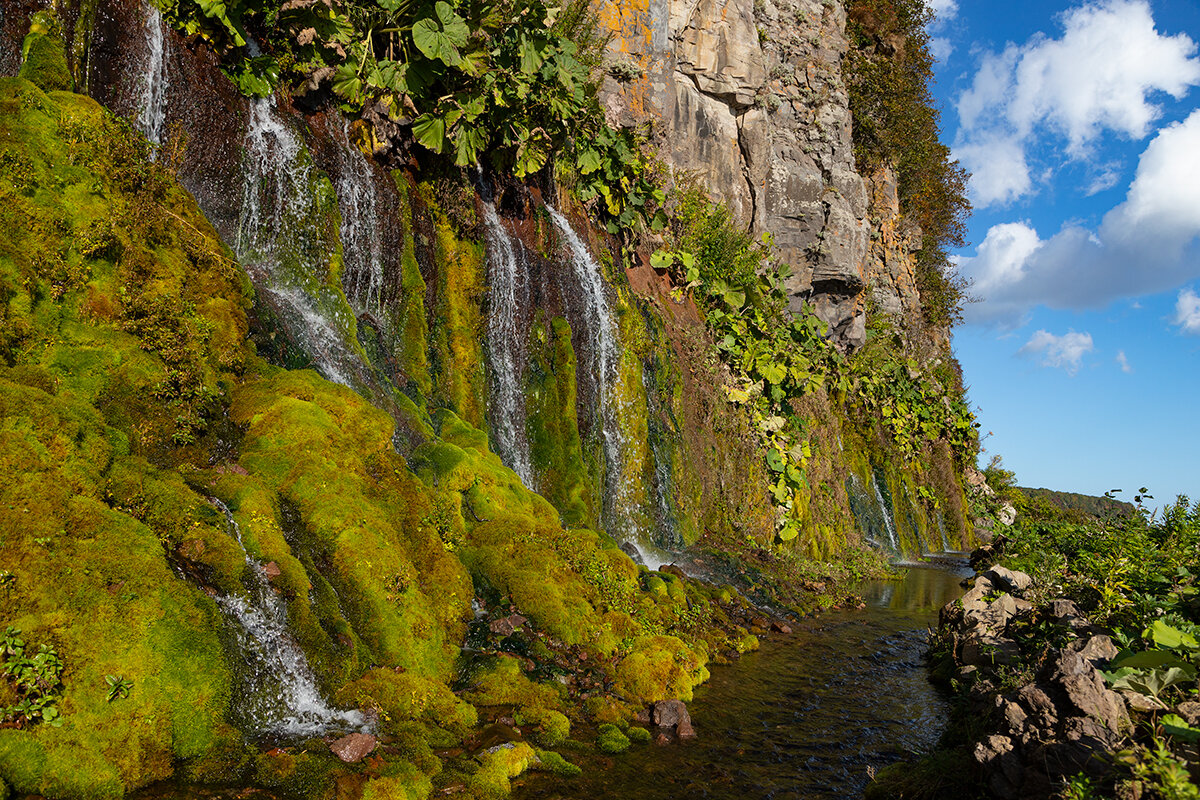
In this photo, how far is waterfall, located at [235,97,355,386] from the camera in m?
8.73

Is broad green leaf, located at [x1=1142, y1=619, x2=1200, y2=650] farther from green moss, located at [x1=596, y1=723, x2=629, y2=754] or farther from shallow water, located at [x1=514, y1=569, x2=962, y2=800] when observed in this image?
green moss, located at [x1=596, y1=723, x2=629, y2=754]

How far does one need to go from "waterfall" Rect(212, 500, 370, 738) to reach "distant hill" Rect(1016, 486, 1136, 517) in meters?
10.3

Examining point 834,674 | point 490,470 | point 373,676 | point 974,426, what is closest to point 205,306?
point 490,470

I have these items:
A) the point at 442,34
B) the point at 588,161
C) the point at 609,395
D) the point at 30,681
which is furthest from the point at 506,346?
the point at 30,681

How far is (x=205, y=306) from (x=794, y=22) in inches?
962

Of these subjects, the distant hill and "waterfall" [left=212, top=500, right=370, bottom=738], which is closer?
"waterfall" [left=212, top=500, right=370, bottom=738]

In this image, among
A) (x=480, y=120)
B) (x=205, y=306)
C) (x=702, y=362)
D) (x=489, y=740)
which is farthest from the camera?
(x=702, y=362)

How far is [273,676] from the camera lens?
5000mm

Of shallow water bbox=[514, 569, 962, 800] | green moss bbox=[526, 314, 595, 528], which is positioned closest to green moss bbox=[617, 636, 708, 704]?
shallow water bbox=[514, 569, 962, 800]

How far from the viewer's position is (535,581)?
7656mm

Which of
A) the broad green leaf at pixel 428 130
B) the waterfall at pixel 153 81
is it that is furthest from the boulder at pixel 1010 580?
the waterfall at pixel 153 81

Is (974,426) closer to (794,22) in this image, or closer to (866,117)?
(866,117)

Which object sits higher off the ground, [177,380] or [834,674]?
[177,380]

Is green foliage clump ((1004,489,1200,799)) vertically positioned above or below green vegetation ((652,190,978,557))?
below
